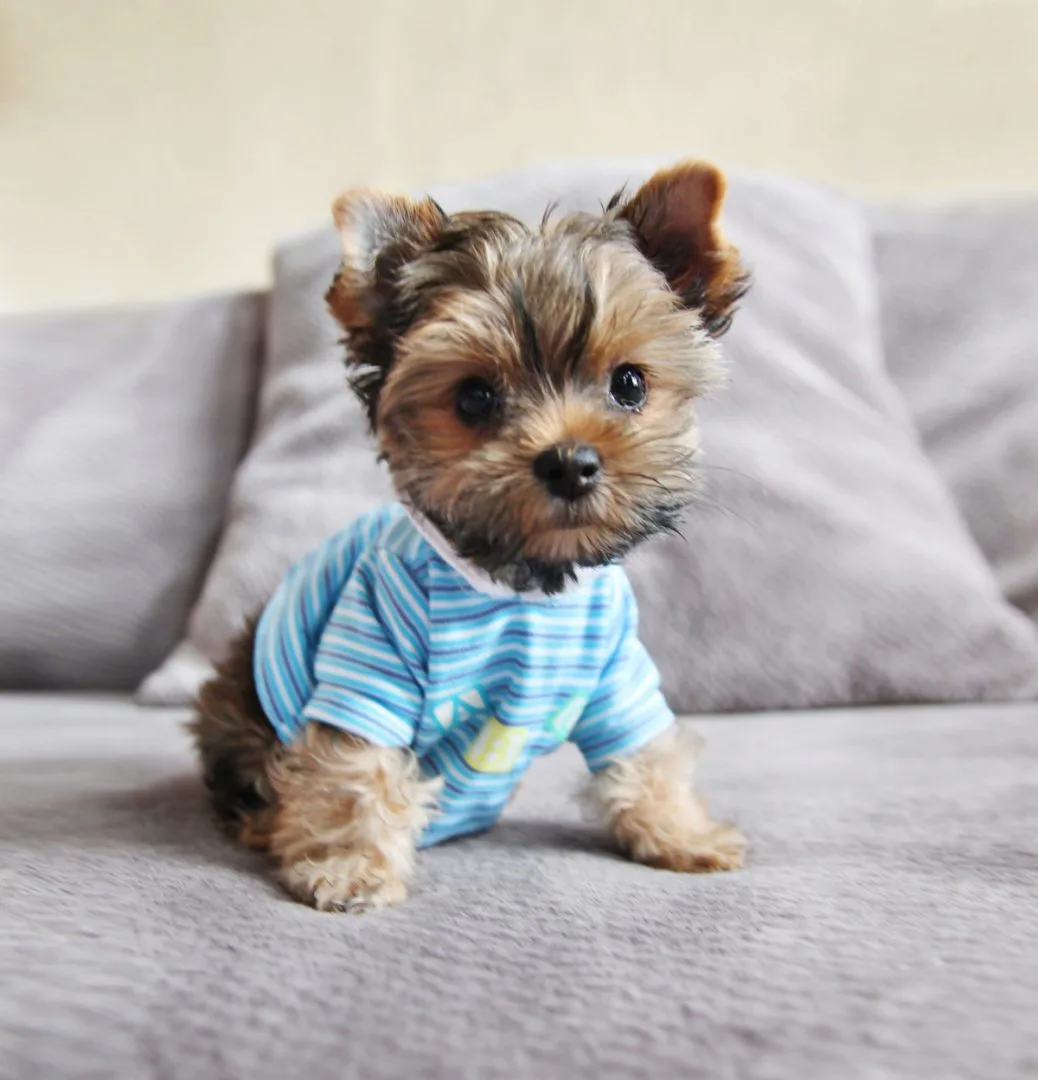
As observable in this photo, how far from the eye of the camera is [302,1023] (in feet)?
2.64

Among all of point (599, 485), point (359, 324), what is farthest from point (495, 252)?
point (599, 485)

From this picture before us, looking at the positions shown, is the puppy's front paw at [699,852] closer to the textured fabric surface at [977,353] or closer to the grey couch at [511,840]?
the grey couch at [511,840]

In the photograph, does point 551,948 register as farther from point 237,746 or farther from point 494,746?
point 237,746

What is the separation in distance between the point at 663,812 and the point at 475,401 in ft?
1.85

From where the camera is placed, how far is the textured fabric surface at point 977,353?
6.98ft

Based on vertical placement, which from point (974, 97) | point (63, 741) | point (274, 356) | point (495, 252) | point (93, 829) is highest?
point (974, 97)

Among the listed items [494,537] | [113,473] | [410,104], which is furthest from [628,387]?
[410,104]

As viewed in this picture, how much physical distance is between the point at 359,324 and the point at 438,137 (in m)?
1.74

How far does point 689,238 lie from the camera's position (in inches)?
54.4

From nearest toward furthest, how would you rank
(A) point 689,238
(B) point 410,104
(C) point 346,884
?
(C) point 346,884, (A) point 689,238, (B) point 410,104

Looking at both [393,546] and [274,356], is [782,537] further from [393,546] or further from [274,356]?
[274,356]

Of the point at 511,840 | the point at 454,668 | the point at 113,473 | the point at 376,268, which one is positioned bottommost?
the point at 113,473

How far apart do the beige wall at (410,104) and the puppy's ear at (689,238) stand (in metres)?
1.54

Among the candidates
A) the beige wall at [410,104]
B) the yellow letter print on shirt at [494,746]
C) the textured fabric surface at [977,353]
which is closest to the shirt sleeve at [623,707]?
the yellow letter print on shirt at [494,746]
